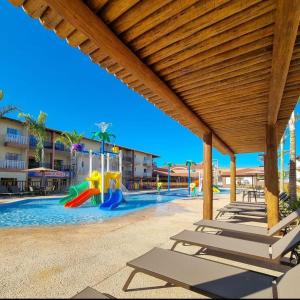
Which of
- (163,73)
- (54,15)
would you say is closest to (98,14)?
(54,15)

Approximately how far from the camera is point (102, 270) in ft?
14.1

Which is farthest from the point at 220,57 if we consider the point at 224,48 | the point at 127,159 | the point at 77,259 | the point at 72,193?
the point at 127,159

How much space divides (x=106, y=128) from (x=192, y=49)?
16.5 m

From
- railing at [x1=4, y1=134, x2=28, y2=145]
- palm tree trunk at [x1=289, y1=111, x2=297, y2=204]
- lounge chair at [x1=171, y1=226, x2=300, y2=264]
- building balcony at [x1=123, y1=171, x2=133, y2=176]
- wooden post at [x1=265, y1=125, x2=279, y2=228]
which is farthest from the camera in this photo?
building balcony at [x1=123, y1=171, x2=133, y2=176]

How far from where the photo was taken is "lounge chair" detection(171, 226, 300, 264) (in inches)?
139

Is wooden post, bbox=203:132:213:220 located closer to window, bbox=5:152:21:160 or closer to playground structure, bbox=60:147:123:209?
playground structure, bbox=60:147:123:209

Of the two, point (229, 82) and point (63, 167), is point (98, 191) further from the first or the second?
point (63, 167)

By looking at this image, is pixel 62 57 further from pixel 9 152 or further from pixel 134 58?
pixel 134 58

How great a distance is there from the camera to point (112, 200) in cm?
1555

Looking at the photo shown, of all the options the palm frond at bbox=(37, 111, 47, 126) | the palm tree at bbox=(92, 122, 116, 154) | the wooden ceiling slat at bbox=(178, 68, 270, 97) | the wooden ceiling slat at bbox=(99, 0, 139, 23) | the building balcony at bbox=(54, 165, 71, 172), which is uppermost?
the palm frond at bbox=(37, 111, 47, 126)

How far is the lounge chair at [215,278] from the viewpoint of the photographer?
244cm

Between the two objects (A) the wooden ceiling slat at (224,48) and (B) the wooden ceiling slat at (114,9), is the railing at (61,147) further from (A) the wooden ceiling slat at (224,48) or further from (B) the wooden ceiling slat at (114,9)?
(B) the wooden ceiling slat at (114,9)

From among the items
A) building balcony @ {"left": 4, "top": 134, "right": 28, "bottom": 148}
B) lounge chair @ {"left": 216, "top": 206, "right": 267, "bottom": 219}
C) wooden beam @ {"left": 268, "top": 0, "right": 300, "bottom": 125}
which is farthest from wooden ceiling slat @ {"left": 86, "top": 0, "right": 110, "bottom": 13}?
building balcony @ {"left": 4, "top": 134, "right": 28, "bottom": 148}

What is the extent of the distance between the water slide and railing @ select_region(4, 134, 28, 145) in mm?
16700
